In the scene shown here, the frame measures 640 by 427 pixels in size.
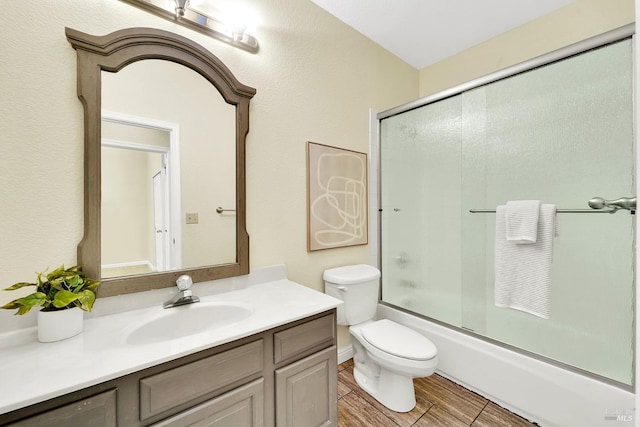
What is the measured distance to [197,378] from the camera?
33.8 inches

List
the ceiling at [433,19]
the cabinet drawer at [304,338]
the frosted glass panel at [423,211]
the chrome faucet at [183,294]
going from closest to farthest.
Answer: the cabinet drawer at [304,338]
the chrome faucet at [183,294]
the ceiling at [433,19]
the frosted glass panel at [423,211]

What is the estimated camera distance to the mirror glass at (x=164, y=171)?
3.69ft

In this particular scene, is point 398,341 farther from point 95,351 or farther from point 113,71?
point 113,71

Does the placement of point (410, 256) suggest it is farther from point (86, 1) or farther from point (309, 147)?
point (86, 1)

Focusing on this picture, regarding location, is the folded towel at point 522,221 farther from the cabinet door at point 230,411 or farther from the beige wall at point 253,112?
the cabinet door at point 230,411

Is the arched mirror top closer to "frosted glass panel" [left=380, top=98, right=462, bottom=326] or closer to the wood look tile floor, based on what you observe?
the wood look tile floor

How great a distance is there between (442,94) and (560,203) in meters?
1.01

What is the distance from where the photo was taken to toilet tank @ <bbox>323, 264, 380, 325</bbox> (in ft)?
5.73

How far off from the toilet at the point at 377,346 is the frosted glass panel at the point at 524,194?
0.48 meters

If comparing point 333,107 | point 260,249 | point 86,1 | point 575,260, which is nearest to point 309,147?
point 333,107

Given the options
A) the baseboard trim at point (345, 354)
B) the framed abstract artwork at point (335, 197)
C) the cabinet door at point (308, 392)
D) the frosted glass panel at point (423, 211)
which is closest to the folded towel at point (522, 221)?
the frosted glass panel at point (423, 211)

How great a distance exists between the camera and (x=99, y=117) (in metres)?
1.08

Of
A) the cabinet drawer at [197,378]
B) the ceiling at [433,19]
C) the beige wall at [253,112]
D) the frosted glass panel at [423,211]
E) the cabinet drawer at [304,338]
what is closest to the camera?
the cabinet drawer at [197,378]

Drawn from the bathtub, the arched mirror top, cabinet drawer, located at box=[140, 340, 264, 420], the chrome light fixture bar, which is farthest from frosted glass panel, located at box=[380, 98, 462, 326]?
cabinet drawer, located at box=[140, 340, 264, 420]
